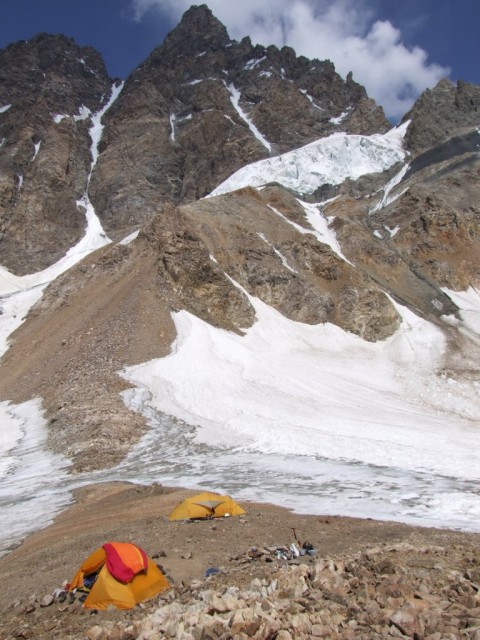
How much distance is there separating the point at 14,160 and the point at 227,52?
113642 mm

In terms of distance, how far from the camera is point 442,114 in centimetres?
13188

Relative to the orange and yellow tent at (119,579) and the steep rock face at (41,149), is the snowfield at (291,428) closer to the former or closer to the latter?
the orange and yellow tent at (119,579)

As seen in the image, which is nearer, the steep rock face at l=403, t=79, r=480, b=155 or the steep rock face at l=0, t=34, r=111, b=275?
the steep rock face at l=0, t=34, r=111, b=275

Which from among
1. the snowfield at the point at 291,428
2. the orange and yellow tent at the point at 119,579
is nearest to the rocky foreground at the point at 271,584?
the orange and yellow tent at the point at 119,579

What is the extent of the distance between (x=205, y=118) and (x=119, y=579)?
153 metres

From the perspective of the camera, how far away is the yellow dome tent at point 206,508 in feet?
36.5

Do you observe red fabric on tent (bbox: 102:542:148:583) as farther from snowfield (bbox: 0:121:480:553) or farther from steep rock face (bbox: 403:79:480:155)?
steep rock face (bbox: 403:79:480:155)

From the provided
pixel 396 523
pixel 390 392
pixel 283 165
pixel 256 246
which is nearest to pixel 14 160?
pixel 283 165

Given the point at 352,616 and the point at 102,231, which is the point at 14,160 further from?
the point at 352,616

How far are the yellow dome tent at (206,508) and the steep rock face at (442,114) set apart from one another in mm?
122953

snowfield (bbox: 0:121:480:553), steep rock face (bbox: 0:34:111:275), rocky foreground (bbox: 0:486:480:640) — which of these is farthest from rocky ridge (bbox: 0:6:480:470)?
rocky foreground (bbox: 0:486:480:640)

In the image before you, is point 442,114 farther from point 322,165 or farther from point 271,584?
point 271,584

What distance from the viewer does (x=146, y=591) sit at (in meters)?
6.88

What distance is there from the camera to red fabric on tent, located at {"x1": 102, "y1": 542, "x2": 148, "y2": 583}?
22.6 ft
